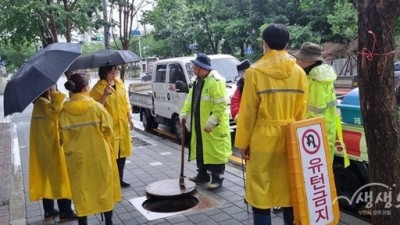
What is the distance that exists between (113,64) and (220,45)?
81.6 ft

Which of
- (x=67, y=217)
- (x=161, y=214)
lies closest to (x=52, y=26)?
(x=67, y=217)

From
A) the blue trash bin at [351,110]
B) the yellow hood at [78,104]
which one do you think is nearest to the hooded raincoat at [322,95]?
the blue trash bin at [351,110]

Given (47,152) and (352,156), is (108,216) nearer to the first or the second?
(47,152)

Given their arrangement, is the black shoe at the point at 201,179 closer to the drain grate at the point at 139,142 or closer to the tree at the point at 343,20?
the drain grate at the point at 139,142

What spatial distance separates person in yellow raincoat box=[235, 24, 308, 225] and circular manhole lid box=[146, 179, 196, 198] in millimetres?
1867

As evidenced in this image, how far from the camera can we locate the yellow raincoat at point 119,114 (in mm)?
4977

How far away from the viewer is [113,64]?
→ 4570 millimetres

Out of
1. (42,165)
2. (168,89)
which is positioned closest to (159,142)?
(168,89)

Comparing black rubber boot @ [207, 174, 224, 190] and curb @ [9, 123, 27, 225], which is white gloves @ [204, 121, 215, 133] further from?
curb @ [9, 123, 27, 225]

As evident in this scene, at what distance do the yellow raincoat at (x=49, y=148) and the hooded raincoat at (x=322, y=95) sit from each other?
247 cm

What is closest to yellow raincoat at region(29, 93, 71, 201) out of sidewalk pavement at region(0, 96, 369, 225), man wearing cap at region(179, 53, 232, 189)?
sidewalk pavement at region(0, 96, 369, 225)

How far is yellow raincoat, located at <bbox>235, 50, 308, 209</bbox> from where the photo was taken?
2928 mm

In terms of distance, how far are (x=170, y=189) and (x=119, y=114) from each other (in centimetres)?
118

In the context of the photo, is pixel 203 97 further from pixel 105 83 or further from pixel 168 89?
pixel 168 89
